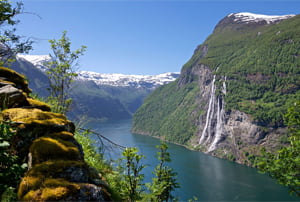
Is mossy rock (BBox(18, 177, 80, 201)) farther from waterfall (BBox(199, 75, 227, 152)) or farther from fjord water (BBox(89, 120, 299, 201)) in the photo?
waterfall (BBox(199, 75, 227, 152))

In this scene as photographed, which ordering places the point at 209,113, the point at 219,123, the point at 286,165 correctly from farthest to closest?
the point at 209,113
the point at 219,123
the point at 286,165

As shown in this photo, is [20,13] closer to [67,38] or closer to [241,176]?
[67,38]

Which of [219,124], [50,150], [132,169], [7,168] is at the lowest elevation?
[219,124]

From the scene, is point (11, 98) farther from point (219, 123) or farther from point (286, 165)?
point (219, 123)

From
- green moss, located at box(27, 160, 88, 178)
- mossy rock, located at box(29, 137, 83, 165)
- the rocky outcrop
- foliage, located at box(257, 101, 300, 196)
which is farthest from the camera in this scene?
foliage, located at box(257, 101, 300, 196)

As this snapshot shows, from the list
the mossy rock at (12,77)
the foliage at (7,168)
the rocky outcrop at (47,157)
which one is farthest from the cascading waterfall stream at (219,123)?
the foliage at (7,168)

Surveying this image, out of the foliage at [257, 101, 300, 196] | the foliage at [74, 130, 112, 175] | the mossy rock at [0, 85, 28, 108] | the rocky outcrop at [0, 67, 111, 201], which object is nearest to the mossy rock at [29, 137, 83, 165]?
the rocky outcrop at [0, 67, 111, 201]

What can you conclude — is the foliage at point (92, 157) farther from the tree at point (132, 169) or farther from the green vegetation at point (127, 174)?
the tree at point (132, 169)

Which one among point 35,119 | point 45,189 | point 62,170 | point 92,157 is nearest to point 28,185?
point 45,189

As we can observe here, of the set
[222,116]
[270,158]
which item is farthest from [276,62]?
[270,158]
